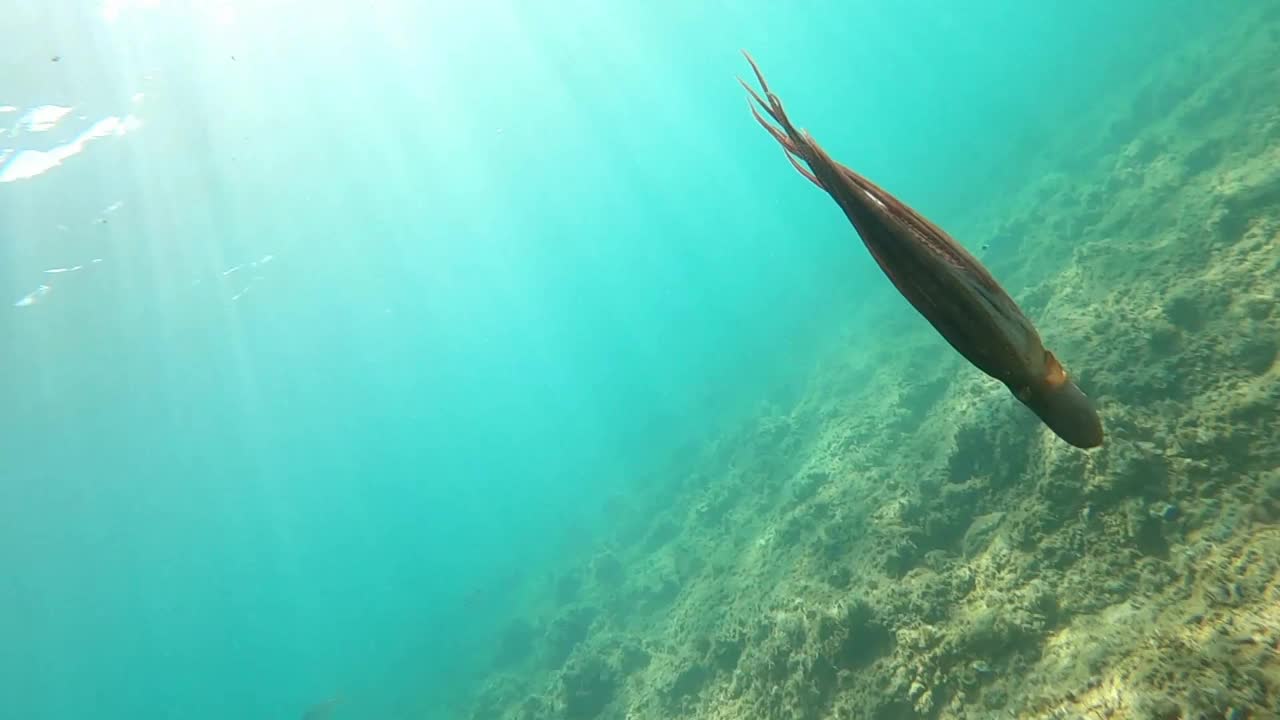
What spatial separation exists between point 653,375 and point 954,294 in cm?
6182

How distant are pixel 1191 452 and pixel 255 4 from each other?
30.1m

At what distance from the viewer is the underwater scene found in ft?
14.4

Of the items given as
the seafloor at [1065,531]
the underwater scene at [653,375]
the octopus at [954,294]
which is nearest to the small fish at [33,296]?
the underwater scene at [653,375]

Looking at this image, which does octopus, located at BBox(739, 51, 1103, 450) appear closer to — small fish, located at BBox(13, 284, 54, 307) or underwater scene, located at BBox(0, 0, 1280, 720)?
underwater scene, located at BBox(0, 0, 1280, 720)

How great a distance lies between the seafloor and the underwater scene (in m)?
0.04

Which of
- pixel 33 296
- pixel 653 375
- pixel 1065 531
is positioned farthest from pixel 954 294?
pixel 653 375

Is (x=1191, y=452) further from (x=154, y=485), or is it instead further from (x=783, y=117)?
(x=154, y=485)

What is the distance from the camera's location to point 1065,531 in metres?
4.86

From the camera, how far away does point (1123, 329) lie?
20.4 feet

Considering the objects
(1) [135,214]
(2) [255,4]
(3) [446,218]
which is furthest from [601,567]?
(3) [446,218]

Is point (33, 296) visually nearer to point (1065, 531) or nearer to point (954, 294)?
point (954, 294)

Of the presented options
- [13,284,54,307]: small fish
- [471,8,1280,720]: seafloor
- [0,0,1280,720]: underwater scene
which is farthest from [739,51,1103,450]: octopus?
[13,284,54,307]: small fish

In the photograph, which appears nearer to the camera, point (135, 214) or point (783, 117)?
point (783, 117)

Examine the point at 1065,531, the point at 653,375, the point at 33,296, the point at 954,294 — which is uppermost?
the point at 33,296
